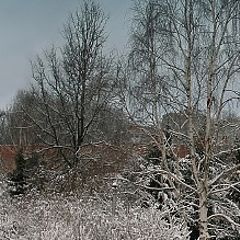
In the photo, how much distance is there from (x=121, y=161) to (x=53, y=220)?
284 inches

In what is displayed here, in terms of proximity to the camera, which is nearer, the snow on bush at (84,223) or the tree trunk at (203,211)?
the snow on bush at (84,223)

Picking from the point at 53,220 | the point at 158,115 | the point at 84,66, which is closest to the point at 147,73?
the point at 158,115

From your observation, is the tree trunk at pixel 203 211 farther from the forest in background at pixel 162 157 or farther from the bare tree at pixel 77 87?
the bare tree at pixel 77 87

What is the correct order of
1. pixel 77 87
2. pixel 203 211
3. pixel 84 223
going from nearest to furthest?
pixel 84 223 → pixel 203 211 → pixel 77 87

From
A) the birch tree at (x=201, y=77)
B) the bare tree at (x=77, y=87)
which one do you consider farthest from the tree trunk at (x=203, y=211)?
the bare tree at (x=77, y=87)

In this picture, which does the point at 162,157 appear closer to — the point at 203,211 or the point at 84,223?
the point at 203,211

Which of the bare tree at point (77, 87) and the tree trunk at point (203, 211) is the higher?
the bare tree at point (77, 87)

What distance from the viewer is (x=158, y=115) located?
48.1 ft

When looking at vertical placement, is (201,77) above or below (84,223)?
above

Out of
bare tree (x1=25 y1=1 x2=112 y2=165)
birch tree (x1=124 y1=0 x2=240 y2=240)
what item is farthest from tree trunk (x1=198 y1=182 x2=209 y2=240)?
bare tree (x1=25 y1=1 x2=112 y2=165)

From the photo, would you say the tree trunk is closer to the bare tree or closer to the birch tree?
the birch tree

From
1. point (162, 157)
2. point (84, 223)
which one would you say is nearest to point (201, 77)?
point (162, 157)

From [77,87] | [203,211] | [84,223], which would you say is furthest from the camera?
[77,87]

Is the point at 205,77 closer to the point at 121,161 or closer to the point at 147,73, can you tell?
the point at 147,73
